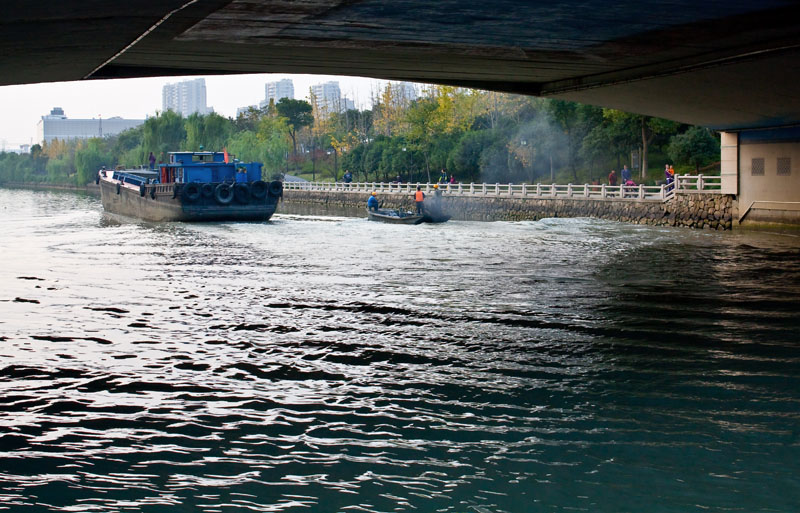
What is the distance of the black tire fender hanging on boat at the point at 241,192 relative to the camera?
4259cm

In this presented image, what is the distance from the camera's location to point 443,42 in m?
16.9

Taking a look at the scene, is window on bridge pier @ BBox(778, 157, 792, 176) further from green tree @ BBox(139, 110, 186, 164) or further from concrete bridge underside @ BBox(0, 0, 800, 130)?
green tree @ BBox(139, 110, 186, 164)

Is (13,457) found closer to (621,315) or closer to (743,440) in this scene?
(743,440)

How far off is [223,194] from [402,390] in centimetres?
3389

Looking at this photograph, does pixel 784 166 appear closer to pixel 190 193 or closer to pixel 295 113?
pixel 190 193

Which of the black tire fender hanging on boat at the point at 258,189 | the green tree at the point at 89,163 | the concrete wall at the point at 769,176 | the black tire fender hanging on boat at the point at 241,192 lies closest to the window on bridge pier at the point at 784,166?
the concrete wall at the point at 769,176

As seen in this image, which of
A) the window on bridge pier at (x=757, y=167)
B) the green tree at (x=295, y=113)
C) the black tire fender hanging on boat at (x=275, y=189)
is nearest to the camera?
the window on bridge pier at (x=757, y=167)

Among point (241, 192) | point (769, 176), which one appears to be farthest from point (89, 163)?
point (769, 176)

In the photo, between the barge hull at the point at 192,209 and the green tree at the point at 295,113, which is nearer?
the barge hull at the point at 192,209

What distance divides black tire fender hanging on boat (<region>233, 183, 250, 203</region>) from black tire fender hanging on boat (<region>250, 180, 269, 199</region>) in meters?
0.23

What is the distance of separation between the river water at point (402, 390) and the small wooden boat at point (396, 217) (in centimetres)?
1736

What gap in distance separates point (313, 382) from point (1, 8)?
18.8 feet

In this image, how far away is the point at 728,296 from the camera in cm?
1661

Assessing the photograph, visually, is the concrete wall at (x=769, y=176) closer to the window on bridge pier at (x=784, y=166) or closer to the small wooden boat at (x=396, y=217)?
the window on bridge pier at (x=784, y=166)
